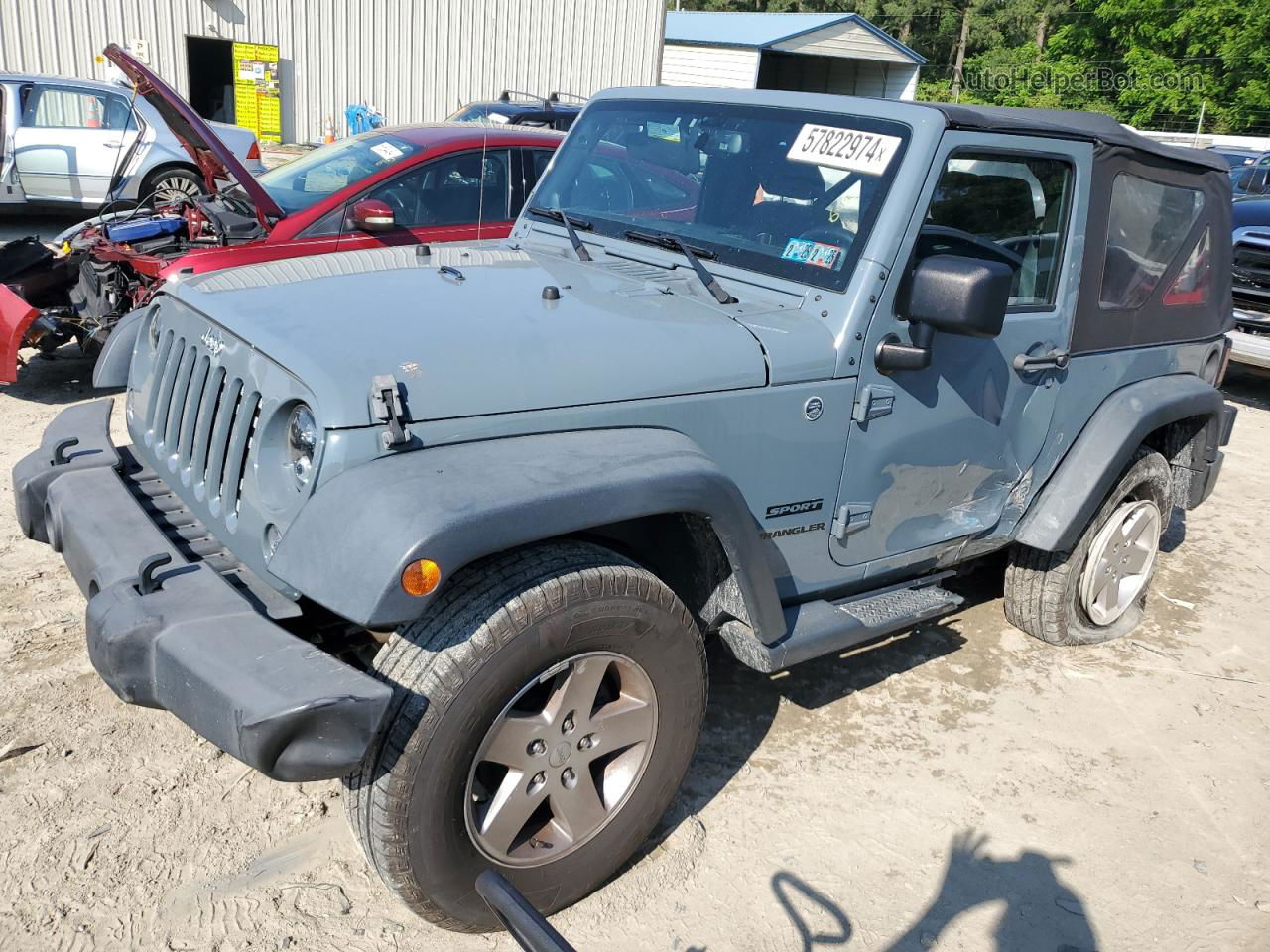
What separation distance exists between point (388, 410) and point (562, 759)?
97cm

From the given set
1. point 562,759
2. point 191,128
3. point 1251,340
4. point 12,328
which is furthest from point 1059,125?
point 1251,340

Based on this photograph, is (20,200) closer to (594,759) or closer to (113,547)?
(113,547)

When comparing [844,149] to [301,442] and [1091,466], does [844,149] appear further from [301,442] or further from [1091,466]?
[301,442]

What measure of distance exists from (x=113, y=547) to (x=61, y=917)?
94cm

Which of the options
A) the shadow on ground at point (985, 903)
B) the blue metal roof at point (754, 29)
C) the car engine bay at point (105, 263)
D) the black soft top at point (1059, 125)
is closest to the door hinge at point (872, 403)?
the black soft top at point (1059, 125)

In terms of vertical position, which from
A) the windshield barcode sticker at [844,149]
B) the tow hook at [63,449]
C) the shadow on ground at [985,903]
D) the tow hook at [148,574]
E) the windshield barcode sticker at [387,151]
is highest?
the windshield barcode sticker at [844,149]

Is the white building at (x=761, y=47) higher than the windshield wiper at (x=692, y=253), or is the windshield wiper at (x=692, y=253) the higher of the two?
the white building at (x=761, y=47)

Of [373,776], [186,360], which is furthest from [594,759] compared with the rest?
[186,360]

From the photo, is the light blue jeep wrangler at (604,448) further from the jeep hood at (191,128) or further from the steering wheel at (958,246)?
the jeep hood at (191,128)

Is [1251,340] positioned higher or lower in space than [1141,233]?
lower

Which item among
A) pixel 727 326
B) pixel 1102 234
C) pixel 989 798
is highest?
pixel 1102 234

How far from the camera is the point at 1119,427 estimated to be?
13.1ft

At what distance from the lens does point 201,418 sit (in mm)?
2879

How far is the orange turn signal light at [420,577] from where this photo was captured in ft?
7.16
